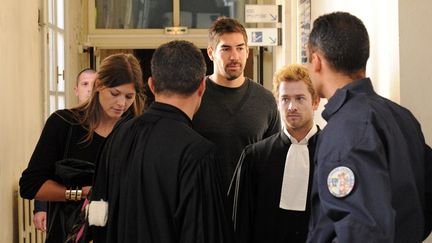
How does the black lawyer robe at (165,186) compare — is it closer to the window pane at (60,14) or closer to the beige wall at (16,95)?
the beige wall at (16,95)

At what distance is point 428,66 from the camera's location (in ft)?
6.85

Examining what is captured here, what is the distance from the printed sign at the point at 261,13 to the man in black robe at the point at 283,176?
2.82m

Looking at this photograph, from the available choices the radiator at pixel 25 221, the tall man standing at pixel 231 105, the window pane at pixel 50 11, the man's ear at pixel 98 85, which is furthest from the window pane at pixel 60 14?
the man's ear at pixel 98 85

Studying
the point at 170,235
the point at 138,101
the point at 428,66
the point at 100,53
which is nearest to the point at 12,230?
the point at 138,101

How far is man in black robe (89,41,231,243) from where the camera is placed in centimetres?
174

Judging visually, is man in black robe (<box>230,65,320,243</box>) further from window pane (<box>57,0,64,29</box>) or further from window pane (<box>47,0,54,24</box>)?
window pane (<box>57,0,64,29</box>)

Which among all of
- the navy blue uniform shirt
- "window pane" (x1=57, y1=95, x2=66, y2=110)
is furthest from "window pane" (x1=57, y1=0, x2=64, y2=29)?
the navy blue uniform shirt

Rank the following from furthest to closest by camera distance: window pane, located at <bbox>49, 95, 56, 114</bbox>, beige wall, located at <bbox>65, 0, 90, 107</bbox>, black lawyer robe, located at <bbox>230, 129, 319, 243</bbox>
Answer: beige wall, located at <bbox>65, 0, 90, 107</bbox>, window pane, located at <bbox>49, 95, 56, 114</bbox>, black lawyer robe, located at <bbox>230, 129, 319, 243</bbox>

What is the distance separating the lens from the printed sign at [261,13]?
17.0 feet

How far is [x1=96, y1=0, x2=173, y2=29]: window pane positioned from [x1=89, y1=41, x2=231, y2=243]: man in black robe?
5358 millimetres

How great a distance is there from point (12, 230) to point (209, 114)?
1.77 m

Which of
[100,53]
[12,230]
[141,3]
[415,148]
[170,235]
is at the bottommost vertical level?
[12,230]

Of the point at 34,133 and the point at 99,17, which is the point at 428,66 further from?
the point at 99,17

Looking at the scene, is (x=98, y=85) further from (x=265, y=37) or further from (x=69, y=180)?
(x=265, y=37)
